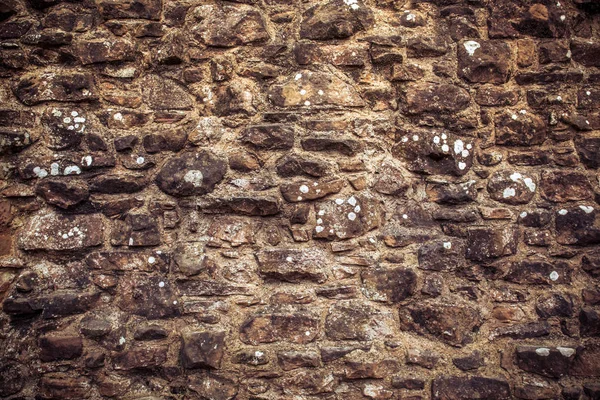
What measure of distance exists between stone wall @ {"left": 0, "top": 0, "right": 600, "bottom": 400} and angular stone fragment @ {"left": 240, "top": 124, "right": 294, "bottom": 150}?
0.01 m

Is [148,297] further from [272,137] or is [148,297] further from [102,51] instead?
[102,51]

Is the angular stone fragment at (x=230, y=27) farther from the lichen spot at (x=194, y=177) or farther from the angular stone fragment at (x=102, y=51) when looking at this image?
the lichen spot at (x=194, y=177)

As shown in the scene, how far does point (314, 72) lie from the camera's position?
259cm

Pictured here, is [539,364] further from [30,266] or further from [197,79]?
[30,266]

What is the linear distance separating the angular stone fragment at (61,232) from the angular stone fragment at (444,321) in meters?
A: 1.89

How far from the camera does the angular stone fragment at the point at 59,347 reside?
2.46 metres

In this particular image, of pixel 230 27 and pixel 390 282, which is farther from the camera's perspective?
pixel 230 27

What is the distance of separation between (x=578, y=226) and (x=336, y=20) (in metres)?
1.90

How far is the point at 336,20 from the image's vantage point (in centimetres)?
257

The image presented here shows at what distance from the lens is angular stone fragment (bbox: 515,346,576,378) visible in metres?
2.44

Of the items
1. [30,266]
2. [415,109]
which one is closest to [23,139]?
[30,266]

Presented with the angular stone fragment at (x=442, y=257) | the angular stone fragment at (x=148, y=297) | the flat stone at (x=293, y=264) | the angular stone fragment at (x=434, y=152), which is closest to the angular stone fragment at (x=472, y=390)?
the angular stone fragment at (x=442, y=257)

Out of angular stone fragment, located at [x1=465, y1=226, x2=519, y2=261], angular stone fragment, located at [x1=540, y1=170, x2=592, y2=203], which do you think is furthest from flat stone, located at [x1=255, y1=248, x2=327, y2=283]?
angular stone fragment, located at [x1=540, y1=170, x2=592, y2=203]

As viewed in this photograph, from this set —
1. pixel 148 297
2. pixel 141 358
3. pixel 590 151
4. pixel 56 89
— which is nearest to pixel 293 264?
pixel 148 297
